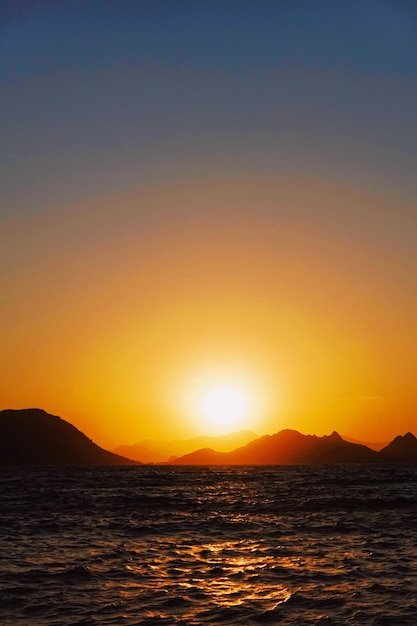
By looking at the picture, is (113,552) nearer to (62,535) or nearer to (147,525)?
(62,535)

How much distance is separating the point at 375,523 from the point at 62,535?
63.5 feet

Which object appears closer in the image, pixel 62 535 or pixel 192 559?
pixel 192 559

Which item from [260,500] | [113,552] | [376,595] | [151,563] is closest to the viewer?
[376,595]

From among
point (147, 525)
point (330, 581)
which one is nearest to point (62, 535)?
point (147, 525)

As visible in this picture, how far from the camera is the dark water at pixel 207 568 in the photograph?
18469 millimetres

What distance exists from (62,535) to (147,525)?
648 centimetres

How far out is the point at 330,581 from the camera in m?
22.5

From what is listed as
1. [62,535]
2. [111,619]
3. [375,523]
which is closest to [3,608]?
[111,619]

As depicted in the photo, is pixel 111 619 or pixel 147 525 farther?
pixel 147 525

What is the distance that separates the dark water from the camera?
18.5 metres

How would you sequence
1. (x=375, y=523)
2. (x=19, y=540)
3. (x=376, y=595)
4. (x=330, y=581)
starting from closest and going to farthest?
1. (x=376, y=595)
2. (x=330, y=581)
3. (x=19, y=540)
4. (x=375, y=523)

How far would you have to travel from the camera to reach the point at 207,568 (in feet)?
82.0

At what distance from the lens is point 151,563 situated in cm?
2589

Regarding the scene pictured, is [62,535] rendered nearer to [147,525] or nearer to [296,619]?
[147,525]
